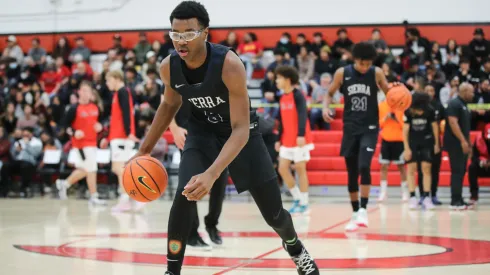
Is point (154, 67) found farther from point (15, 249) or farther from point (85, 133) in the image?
point (15, 249)

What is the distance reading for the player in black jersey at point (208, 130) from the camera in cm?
459

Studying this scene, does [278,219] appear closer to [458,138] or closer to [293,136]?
[293,136]

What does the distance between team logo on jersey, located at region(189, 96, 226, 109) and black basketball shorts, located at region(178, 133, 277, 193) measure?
0.33 meters

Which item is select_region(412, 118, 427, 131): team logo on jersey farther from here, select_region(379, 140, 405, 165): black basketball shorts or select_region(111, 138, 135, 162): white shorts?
select_region(111, 138, 135, 162): white shorts

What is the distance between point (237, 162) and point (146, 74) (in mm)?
14082

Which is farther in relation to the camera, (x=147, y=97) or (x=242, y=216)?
(x=147, y=97)

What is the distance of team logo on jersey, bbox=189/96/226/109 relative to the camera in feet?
15.8

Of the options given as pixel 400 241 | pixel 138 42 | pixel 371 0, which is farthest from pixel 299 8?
pixel 400 241

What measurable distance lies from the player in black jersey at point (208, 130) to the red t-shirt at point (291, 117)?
6.64m

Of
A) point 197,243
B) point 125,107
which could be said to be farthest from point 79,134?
point 197,243

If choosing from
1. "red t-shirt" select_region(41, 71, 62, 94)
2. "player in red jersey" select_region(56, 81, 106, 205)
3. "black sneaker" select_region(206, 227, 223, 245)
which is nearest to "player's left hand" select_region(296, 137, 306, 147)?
"player in red jersey" select_region(56, 81, 106, 205)

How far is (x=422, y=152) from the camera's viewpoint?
503 inches

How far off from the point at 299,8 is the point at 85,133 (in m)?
10.1

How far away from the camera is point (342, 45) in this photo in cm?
1991
